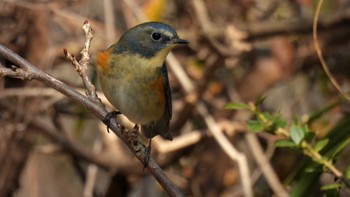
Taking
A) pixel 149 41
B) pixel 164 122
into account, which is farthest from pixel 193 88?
pixel 149 41

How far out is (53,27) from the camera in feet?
15.3

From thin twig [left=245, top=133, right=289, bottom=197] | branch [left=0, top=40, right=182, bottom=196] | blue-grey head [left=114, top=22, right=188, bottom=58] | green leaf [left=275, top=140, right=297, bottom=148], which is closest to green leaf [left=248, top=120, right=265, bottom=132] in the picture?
green leaf [left=275, top=140, right=297, bottom=148]

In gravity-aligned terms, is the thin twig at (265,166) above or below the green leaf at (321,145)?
above

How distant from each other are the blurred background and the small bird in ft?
3.68

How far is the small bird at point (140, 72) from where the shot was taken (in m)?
3.11

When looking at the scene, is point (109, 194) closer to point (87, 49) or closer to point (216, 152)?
point (216, 152)

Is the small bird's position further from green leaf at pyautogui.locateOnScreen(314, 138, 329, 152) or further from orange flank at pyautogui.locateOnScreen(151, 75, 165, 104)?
green leaf at pyautogui.locateOnScreen(314, 138, 329, 152)

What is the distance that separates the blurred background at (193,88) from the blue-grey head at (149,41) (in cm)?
112

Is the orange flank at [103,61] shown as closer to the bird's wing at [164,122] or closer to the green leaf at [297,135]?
the bird's wing at [164,122]

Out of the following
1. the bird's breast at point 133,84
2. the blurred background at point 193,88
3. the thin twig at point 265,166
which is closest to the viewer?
the bird's breast at point 133,84

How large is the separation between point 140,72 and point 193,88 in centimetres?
139

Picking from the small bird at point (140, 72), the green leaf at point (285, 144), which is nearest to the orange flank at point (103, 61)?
the small bird at point (140, 72)

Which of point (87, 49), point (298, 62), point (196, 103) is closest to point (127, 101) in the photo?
point (87, 49)

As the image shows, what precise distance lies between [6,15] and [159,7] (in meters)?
0.90
